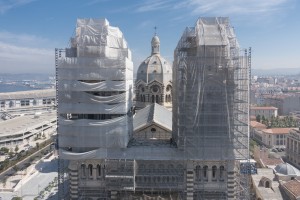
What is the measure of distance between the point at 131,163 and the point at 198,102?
9072 mm

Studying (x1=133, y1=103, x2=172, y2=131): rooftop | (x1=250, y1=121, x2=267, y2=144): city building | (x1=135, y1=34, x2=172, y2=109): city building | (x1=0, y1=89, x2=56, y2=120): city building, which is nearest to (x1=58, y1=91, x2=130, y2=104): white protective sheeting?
(x1=133, y1=103, x2=172, y2=131): rooftop

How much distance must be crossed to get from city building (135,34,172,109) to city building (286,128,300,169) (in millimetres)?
27080

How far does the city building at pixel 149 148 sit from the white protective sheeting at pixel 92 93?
0.33 ft

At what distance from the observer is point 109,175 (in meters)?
37.0

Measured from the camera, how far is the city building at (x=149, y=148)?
3581 cm

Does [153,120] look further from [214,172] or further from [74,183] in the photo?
[74,183]

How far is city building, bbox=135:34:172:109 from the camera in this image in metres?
69.4

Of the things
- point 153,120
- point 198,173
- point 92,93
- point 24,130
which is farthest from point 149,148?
point 24,130

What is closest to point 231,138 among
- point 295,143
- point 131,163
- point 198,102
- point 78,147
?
point 198,102

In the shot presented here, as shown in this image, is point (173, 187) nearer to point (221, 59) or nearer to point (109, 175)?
point (109, 175)

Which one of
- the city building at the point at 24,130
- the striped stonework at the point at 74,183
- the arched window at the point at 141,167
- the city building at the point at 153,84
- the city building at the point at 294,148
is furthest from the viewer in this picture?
the city building at the point at 24,130

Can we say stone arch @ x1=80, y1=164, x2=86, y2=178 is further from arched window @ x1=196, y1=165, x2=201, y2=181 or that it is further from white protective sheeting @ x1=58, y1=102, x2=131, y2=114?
arched window @ x1=196, y1=165, x2=201, y2=181

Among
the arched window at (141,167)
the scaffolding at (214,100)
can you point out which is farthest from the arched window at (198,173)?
the arched window at (141,167)

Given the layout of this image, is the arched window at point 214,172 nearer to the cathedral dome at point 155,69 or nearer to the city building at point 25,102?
the cathedral dome at point 155,69
